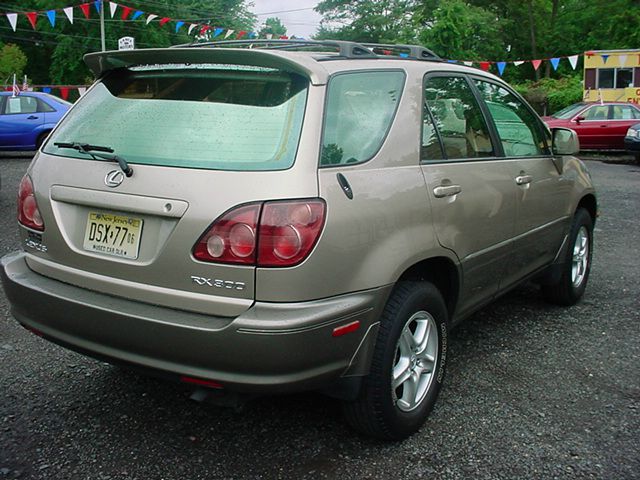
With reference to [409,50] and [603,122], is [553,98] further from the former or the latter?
[409,50]

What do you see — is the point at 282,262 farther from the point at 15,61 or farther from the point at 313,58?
the point at 15,61

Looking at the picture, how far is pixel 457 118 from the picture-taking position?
11.8 feet

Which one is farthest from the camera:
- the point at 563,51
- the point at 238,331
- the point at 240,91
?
the point at 563,51

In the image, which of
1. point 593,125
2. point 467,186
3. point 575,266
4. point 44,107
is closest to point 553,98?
point 593,125

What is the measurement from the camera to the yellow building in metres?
23.5

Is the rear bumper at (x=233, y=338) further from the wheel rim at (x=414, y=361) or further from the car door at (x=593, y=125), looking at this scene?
the car door at (x=593, y=125)

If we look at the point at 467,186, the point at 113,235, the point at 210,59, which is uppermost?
the point at 210,59

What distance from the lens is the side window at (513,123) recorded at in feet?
13.2

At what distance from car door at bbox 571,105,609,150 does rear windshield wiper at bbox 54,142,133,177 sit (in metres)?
17.0

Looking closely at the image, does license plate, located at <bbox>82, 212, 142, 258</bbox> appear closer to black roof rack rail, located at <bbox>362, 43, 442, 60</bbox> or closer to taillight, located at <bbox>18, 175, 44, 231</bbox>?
taillight, located at <bbox>18, 175, 44, 231</bbox>

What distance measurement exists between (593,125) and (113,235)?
1738cm

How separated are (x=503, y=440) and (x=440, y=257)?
859 millimetres

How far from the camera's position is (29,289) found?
115 inches

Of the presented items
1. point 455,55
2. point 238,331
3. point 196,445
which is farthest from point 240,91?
point 455,55
